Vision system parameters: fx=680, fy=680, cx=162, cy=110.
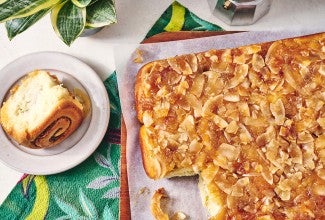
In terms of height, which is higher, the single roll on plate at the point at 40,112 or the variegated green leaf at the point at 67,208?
the single roll on plate at the point at 40,112

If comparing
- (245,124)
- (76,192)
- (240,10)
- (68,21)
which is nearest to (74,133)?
(76,192)

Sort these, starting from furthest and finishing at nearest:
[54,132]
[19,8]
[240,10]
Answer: [240,10] → [54,132] → [19,8]

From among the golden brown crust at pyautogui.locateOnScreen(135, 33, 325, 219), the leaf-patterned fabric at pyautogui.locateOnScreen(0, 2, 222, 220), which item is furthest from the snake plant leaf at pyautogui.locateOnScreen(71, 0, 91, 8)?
the leaf-patterned fabric at pyautogui.locateOnScreen(0, 2, 222, 220)

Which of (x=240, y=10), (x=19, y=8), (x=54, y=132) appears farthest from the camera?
(x=240, y=10)

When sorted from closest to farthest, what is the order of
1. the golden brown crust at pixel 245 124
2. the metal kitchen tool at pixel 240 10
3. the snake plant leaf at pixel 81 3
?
the golden brown crust at pixel 245 124 → the snake plant leaf at pixel 81 3 → the metal kitchen tool at pixel 240 10

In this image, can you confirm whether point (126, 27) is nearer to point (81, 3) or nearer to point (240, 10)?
point (81, 3)

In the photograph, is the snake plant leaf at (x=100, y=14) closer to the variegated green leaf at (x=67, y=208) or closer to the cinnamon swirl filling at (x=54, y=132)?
the cinnamon swirl filling at (x=54, y=132)

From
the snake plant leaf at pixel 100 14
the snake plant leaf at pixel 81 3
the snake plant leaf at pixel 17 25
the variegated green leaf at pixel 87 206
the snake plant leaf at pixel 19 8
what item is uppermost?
the snake plant leaf at pixel 19 8

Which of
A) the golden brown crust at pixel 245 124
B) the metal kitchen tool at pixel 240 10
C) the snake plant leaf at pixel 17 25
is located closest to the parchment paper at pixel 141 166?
the golden brown crust at pixel 245 124
